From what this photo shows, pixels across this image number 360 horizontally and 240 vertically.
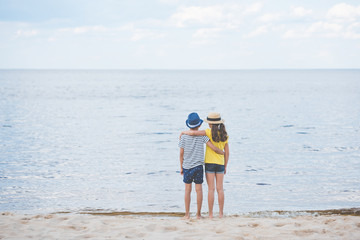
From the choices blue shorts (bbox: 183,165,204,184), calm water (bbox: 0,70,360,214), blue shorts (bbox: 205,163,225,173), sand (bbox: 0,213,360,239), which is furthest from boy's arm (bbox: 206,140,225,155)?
calm water (bbox: 0,70,360,214)

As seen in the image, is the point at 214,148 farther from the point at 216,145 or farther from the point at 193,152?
the point at 193,152

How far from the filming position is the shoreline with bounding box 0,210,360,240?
5773mm

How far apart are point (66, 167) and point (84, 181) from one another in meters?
1.98

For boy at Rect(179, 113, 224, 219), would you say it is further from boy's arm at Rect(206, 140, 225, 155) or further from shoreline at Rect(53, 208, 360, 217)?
shoreline at Rect(53, 208, 360, 217)

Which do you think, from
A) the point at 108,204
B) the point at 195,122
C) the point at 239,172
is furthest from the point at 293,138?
the point at 195,122

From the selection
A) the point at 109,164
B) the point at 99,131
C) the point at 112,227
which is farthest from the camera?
the point at 99,131

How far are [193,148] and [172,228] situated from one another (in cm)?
137

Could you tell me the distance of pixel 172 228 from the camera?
6.25 meters

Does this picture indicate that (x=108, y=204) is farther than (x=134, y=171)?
No

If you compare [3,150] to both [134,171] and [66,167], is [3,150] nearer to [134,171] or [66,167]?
[66,167]

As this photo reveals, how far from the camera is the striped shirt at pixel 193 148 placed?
6766mm

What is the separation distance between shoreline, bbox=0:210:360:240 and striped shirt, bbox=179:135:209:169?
101 cm

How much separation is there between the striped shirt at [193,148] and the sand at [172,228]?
1.01 meters

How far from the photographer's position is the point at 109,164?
13.6 m
